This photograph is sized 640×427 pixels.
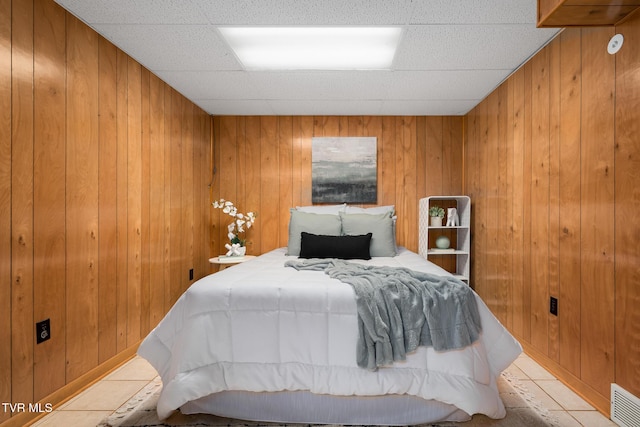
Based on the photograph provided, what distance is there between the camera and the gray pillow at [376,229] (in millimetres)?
3162

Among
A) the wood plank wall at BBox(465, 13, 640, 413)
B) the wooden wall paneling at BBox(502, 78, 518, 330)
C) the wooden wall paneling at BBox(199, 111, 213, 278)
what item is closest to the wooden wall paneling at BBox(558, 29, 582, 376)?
the wood plank wall at BBox(465, 13, 640, 413)

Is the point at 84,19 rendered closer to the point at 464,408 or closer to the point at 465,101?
the point at 464,408

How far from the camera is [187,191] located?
350cm

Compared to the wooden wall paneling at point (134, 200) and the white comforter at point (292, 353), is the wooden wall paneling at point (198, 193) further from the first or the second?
the white comforter at point (292, 353)

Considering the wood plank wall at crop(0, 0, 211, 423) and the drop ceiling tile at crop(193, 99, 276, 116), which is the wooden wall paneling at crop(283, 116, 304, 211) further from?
the wood plank wall at crop(0, 0, 211, 423)

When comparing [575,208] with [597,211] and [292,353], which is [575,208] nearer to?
[597,211]

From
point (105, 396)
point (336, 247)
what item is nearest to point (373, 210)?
point (336, 247)

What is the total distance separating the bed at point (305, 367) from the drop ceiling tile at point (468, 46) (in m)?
1.61

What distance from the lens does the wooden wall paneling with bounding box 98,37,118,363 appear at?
7.38 ft

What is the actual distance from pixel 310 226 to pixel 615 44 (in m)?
2.40

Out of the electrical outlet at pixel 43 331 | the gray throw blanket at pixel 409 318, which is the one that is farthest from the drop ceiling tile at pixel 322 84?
the electrical outlet at pixel 43 331

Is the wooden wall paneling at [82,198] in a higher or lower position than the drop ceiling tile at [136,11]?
lower

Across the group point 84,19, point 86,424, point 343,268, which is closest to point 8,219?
point 86,424

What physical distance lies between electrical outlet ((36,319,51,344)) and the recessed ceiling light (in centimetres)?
191
